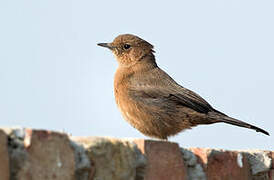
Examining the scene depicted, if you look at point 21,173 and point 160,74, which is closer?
point 21,173

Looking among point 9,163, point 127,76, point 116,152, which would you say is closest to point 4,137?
point 9,163

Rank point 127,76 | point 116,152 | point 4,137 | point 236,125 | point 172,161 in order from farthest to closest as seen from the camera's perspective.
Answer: point 127,76 → point 236,125 → point 172,161 → point 116,152 → point 4,137

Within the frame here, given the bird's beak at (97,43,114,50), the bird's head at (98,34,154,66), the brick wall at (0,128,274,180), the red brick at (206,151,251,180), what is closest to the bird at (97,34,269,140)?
the bird's head at (98,34,154,66)

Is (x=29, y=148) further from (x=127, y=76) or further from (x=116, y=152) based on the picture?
(x=127, y=76)

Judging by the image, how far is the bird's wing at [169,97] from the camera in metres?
5.98

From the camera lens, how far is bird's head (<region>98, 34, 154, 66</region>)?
6.98m

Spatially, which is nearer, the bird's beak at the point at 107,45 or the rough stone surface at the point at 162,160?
the rough stone surface at the point at 162,160

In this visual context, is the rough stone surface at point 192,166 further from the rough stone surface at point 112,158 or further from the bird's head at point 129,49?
the bird's head at point 129,49

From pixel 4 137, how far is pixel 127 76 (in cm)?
406

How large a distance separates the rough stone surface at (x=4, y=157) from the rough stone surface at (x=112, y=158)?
1.65 feet

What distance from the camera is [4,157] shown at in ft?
7.96

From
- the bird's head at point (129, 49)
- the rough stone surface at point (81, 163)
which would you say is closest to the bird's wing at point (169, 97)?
the bird's head at point (129, 49)

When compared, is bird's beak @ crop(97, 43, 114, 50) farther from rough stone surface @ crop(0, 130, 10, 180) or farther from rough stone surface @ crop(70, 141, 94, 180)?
rough stone surface @ crop(0, 130, 10, 180)

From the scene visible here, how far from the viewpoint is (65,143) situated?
2.71 metres
